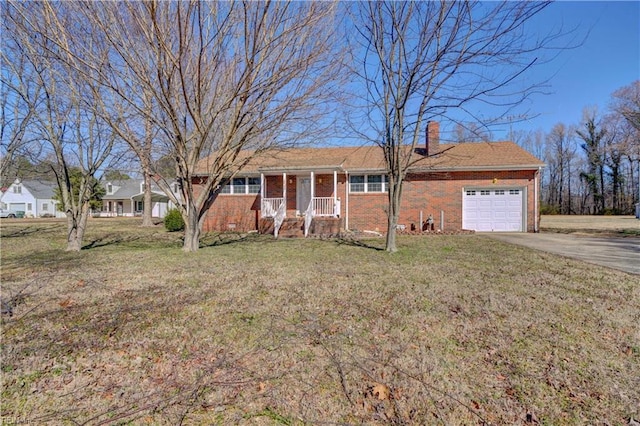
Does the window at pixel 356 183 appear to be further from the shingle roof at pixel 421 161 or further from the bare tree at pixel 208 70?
the bare tree at pixel 208 70

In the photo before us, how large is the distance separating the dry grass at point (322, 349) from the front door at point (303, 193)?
1031cm

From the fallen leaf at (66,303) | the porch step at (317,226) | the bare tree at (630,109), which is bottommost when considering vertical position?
the fallen leaf at (66,303)

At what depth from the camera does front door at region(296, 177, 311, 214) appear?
1566cm

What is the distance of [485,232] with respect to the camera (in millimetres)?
14062

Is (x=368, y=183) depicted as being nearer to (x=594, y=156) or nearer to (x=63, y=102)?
(x=63, y=102)

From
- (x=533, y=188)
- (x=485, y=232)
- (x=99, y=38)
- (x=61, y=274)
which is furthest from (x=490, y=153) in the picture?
(x=61, y=274)

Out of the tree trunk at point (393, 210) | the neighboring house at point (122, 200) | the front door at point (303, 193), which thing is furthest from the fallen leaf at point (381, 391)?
the neighboring house at point (122, 200)

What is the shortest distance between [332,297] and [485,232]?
39.5 ft

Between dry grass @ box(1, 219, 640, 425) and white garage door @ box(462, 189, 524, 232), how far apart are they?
30.6ft

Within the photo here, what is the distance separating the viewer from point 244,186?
16.0m

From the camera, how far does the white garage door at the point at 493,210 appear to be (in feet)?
46.4

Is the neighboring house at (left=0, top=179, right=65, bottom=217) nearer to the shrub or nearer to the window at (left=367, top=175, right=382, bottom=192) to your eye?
the shrub

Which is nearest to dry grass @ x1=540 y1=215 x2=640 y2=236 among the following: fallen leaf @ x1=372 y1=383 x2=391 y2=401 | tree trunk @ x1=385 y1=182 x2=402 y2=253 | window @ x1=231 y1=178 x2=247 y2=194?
tree trunk @ x1=385 y1=182 x2=402 y2=253

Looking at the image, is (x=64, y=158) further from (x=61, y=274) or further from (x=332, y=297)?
(x=332, y=297)
